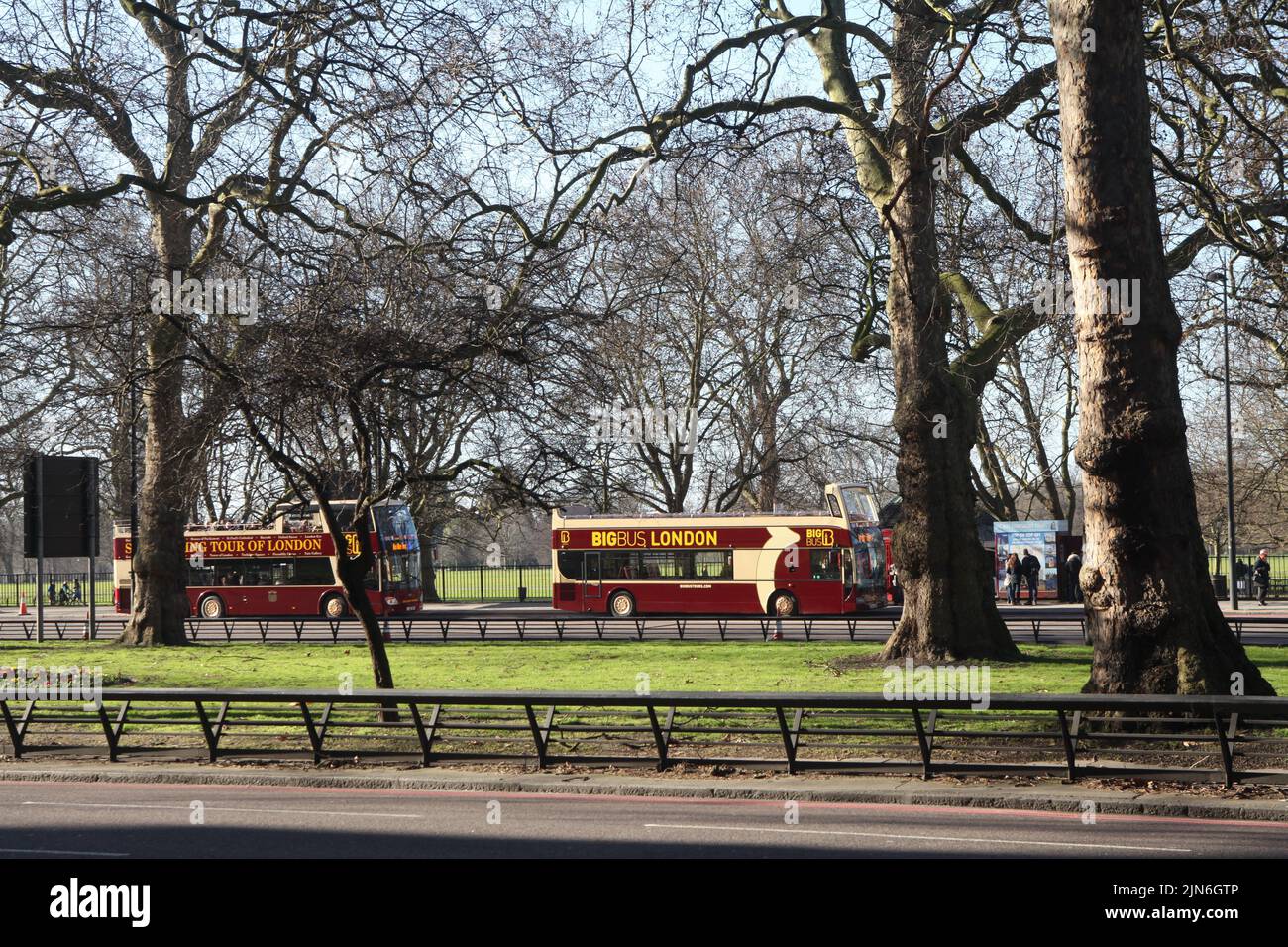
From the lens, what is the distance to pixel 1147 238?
13.0m

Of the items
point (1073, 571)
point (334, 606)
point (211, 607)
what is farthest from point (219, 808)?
point (1073, 571)

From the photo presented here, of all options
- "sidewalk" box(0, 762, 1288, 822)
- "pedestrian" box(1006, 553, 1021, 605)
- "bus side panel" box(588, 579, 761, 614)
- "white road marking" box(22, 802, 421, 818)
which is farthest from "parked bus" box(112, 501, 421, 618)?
"white road marking" box(22, 802, 421, 818)

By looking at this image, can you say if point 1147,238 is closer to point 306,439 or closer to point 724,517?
point 306,439

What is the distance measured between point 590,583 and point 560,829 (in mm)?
32150

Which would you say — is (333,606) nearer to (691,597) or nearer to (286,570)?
(286,570)

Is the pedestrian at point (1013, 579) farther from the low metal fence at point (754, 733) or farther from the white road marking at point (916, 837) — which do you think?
the white road marking at point (916, 837)

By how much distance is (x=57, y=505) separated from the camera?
23.6 metres

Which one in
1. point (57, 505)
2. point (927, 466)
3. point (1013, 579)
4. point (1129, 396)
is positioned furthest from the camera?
point (1013, 579)

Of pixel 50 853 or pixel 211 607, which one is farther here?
pixel 211 607

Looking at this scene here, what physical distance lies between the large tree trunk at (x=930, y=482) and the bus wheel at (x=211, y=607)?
30.3 meters

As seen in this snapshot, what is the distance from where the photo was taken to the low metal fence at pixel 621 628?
31.9m

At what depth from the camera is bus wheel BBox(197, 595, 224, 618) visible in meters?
46.0

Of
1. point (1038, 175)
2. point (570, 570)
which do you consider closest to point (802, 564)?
point (570, 570)

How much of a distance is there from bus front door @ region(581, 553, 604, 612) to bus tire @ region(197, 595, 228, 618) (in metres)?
13.0
